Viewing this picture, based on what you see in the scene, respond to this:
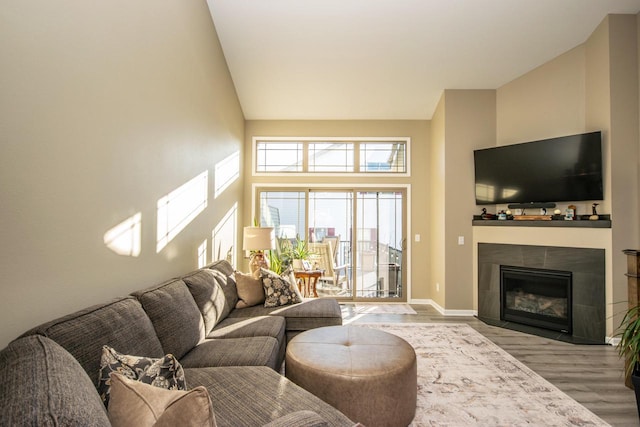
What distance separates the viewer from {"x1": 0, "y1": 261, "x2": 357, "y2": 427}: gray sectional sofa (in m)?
0.78

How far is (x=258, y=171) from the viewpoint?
5727mm

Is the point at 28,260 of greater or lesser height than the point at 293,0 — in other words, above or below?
below

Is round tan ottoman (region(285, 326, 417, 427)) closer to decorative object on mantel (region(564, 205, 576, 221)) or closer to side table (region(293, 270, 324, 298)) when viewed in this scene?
side table (region(293, 270, 324, 298))

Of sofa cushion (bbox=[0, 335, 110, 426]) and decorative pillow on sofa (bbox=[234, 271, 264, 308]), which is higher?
sofa cushion (bbox=[0, 335, 110, 426])

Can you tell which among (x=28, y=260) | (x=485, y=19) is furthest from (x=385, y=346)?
(x=485, y=19)

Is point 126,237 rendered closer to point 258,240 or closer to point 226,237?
point 258,240

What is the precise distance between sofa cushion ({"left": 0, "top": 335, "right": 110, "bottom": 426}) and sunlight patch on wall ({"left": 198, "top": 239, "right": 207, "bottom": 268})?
2.52 m

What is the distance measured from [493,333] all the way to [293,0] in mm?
4493

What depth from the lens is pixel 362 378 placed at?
192 cm

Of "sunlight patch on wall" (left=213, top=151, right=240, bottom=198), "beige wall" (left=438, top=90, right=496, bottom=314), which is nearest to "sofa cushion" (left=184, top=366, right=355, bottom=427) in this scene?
"sunlight patch on wall" (left=213, top=151, right=240, bottom=198)

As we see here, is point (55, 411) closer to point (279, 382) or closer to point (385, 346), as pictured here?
point (279, 382)

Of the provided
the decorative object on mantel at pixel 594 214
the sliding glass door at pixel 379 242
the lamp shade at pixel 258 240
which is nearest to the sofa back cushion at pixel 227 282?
the lamp shade at pixel 258 240

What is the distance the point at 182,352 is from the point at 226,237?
106 inches

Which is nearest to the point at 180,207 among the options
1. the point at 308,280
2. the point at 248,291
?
the point at 248,291
